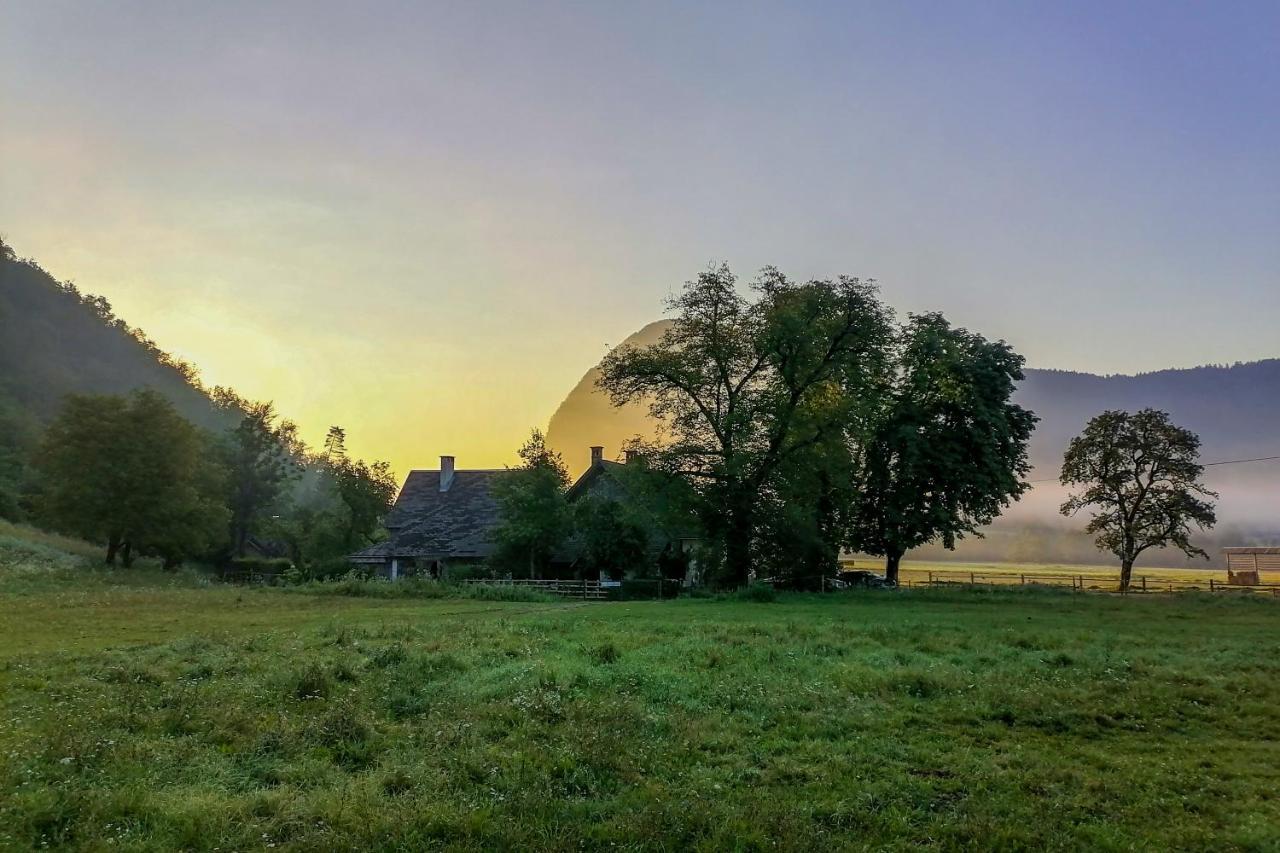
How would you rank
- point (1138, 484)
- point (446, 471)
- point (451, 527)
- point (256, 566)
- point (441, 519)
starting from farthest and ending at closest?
point (256, 566) < point (446, 471) < point (441, 519) < point (451, 527) < point (1138, 484)

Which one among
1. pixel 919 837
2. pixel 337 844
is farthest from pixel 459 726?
pixel 919 837

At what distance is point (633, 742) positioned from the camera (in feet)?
31.2

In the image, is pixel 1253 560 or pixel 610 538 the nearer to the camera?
pixel 610 538

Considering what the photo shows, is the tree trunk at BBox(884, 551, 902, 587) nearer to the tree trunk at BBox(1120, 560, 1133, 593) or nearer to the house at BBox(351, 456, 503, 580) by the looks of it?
the tree trunk at BBox(1120, 560, 1133, 593)

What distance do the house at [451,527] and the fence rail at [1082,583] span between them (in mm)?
18845

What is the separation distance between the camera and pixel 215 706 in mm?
11102

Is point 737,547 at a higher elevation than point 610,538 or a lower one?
lower

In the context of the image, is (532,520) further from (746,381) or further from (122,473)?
(122,473)

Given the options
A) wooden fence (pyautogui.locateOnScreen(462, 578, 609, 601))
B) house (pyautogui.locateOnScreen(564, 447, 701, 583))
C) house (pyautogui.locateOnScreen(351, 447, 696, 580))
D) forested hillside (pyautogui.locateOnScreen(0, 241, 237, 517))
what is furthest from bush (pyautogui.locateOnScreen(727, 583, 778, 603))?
forested hillside (pyautogui.locateOnScreen(0, 241, 237, 517))

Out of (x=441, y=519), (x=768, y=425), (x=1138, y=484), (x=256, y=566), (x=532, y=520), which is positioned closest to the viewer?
(x=768, y=425)

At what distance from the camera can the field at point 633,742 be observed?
280 inches

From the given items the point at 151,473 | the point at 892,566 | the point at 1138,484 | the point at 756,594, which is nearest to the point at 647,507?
the point at 756,594

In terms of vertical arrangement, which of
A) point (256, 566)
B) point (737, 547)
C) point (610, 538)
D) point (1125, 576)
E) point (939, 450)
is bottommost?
point (256, 566)

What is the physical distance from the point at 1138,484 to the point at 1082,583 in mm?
8020
